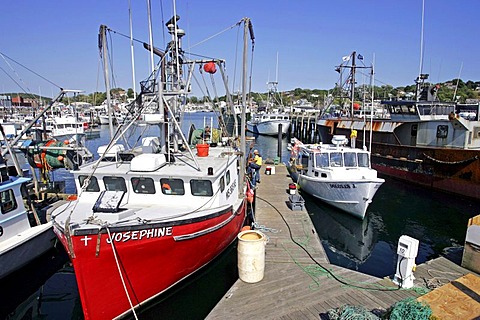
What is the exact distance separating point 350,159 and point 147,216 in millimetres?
10127

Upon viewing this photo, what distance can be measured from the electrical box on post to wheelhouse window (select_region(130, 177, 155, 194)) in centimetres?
602

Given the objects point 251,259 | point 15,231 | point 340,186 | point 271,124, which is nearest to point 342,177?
point 340,186

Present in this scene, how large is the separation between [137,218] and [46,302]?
4.63 m

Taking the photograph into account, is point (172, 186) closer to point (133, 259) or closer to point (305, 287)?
point (133, 259)

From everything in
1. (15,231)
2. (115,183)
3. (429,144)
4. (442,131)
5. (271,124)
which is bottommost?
(15,231)

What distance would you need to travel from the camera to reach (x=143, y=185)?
8055 mm

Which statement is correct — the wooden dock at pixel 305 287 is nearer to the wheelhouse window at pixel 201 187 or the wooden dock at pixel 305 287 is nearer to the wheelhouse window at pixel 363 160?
the wheelhouse window at pixel 201 187

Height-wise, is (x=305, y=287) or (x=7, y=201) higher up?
(x=7, y=201)

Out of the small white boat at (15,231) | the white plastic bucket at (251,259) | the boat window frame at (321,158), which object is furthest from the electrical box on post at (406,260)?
the small white boat at (15,231)

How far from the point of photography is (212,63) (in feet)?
37.2

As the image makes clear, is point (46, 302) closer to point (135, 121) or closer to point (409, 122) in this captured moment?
point (135, 121)

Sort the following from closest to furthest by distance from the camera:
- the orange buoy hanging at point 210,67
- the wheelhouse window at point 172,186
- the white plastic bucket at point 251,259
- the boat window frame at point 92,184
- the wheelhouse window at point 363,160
Answer: the white plastic bucket at point 251,259
the wheelhouse window at point 172,186
the boat window frame at point 92,184
the orange buoy hanging at point 210,67
the wheelhouse window at point 363,160

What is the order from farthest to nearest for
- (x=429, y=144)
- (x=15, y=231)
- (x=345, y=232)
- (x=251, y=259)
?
(x=429, y=144) < (x=345, y=232) < (x=15, y=231) < (x=251, y=259)

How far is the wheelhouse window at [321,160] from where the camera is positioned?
14.4m
